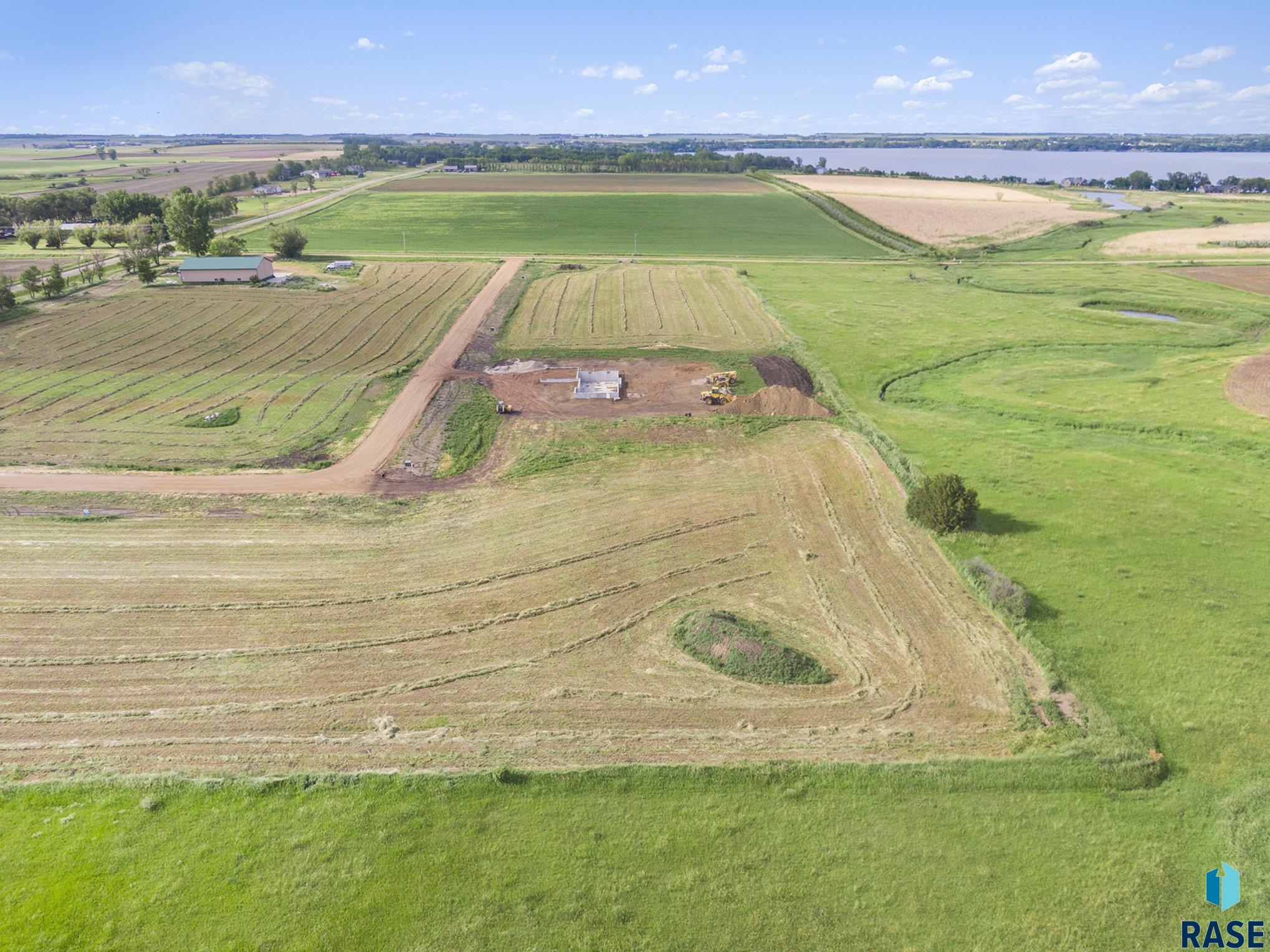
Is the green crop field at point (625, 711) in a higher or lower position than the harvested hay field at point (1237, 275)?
lower

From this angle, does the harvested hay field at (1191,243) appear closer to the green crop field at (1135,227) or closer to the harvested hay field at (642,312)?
the green crop field at (1135,227)

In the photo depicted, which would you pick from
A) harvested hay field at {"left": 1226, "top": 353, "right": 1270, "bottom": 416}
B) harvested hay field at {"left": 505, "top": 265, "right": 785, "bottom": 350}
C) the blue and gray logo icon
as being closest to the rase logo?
the blue and gray logo icon

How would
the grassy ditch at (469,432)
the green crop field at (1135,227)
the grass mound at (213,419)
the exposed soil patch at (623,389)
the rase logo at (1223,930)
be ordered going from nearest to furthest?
1. the rase logo at (1223,930)
2. the grassy ditch at (469,432)
3. the grass mound at (213,419)
4. the exposed soil patch at (623,389)
5. the green crop field at (1135,227)

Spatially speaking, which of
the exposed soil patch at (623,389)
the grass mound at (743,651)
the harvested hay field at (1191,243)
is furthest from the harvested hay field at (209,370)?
the harvested hay field at (1191,243)

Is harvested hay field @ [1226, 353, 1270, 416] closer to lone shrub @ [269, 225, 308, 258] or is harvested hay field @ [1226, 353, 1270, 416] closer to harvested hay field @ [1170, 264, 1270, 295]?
harvested hay field @ [1170, 264, 1270, 295]

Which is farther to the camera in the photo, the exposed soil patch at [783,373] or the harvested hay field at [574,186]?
the harvested hay field at [574,186]

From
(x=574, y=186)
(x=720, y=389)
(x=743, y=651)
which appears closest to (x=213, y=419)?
(x=720, y=389)
